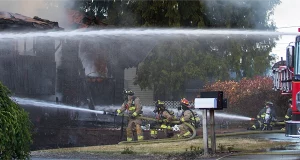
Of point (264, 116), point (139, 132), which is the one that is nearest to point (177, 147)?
point (139, 132)

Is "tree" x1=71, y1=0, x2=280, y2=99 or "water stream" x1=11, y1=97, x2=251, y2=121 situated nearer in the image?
"water stream" x1=11, y1=97, x2=251, y2=121

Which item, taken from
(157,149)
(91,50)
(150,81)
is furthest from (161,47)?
(157,149)

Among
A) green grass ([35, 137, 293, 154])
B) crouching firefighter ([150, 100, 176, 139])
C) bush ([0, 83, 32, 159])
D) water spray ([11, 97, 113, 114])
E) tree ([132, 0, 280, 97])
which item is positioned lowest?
green grass ([35, 137, 293, 154])

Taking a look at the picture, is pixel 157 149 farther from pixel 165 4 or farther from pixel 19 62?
pixel 165 4

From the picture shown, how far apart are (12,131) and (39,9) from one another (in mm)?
13755

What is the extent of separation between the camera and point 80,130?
661 inches

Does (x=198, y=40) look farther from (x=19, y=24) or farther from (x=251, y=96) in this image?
(x=19, y=24)

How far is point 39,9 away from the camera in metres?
20.5

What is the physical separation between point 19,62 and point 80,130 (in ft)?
8.25

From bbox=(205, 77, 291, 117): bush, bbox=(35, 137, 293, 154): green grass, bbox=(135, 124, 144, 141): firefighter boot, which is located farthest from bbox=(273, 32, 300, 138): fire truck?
bbox=(205, 77, 291, 117): bush

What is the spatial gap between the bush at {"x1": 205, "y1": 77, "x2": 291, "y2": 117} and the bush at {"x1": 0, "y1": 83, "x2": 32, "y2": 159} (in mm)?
14159

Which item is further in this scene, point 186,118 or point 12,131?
point 186,118

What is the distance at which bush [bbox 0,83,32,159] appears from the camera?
7211mm

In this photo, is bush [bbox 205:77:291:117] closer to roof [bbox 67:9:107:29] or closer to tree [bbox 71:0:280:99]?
tree [bbox 71:0:280:99]
